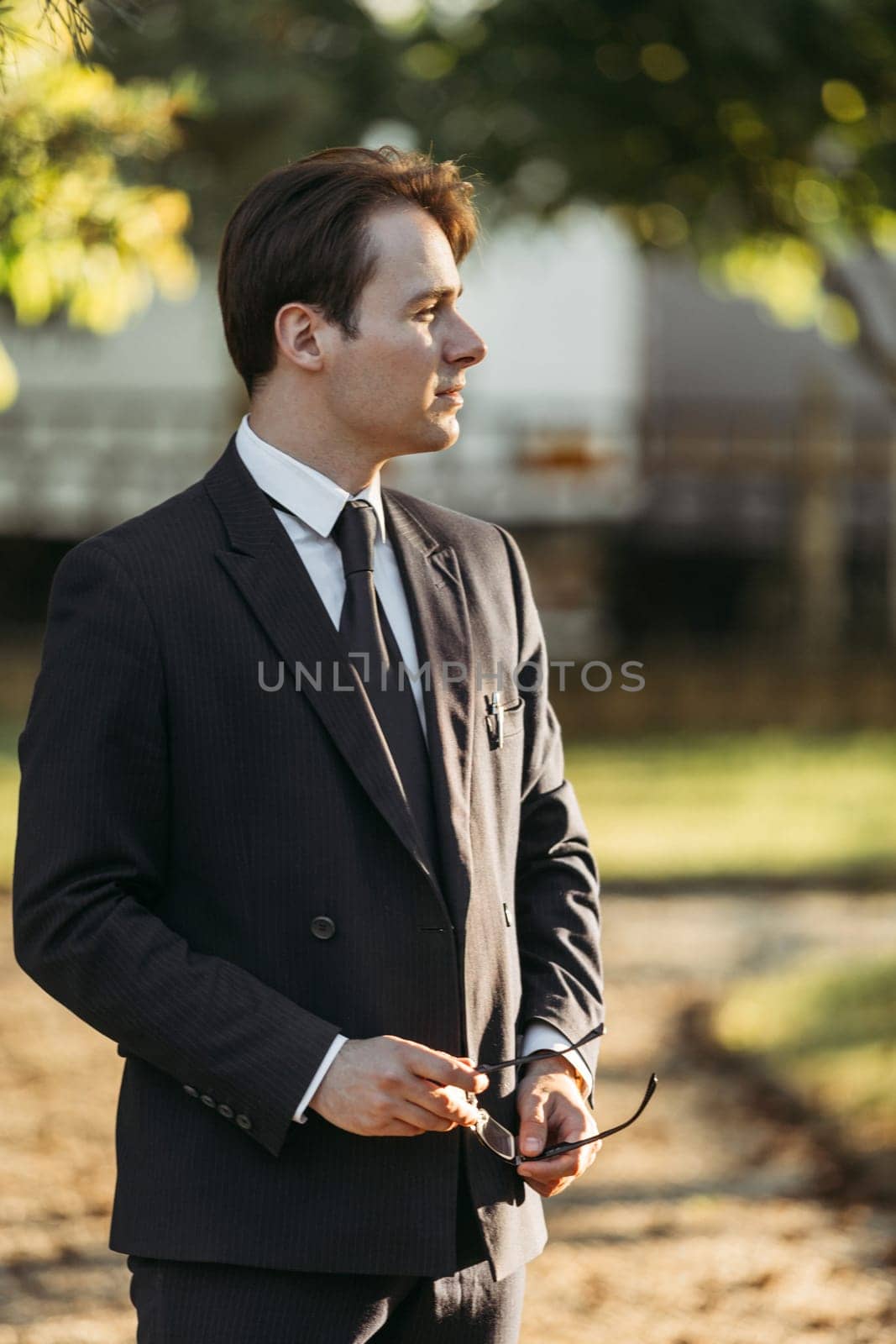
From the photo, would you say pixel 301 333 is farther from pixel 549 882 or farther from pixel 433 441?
pixel 549 882

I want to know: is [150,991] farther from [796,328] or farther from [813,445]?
[796,328]

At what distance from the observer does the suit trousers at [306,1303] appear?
2.12 metres

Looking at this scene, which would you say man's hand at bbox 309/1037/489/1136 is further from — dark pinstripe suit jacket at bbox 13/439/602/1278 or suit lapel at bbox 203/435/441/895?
suit lapel at bbox 203/435/441/895

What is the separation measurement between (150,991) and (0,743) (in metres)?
12.6

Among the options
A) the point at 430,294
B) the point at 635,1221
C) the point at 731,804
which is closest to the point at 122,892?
the point at 430,294

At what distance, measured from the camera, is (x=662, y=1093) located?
6590 millimetres

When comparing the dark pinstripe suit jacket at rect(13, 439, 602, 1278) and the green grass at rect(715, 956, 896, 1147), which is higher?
the dark pinstripe suit jacket at rect(13, 439, 602, 1278)

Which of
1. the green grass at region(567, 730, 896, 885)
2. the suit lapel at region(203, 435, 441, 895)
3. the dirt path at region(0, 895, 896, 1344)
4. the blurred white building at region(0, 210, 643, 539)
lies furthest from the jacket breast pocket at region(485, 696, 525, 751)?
the blurred white building at region(0, 210, 643, 539)

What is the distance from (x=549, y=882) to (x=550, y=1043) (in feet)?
0.90

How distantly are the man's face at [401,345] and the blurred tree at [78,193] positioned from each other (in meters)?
2.87

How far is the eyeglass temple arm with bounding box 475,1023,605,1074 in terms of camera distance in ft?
7.20

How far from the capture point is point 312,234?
2.25 metres

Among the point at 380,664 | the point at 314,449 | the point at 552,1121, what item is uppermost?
the point at 314,449

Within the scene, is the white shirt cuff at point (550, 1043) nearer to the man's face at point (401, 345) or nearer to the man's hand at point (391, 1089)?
the man's hand at point (391, 1089)
